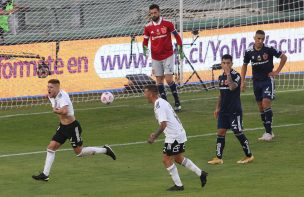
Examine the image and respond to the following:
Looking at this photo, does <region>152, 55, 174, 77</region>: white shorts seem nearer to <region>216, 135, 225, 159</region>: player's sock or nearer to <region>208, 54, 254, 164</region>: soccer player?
<region>208, 54, 254, 164</region>: soccer player

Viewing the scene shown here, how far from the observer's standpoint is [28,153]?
63.0ft

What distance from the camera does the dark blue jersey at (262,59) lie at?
19250 mm

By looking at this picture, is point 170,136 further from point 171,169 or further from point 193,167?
point 193,167

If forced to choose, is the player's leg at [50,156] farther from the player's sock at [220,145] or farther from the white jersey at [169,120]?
the player's sock at [220,145]

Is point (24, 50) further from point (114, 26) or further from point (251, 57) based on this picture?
point (251, 57)

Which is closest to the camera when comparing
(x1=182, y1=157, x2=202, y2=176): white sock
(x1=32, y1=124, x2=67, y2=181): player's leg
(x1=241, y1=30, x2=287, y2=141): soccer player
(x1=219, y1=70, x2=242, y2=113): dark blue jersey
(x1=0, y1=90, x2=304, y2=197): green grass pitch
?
(x1=182, y1=157, x2=202, y2=176): white sock

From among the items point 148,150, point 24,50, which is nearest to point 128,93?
point 24,50

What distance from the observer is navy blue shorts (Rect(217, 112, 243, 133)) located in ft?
55.4

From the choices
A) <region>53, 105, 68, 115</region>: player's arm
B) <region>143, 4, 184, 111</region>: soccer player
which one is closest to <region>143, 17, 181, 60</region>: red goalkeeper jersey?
<region>143, 4, 184, 111</region>: soccer player

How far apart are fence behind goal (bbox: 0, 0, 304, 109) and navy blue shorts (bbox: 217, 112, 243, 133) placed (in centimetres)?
1082

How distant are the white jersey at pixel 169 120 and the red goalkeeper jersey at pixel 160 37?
349 inches

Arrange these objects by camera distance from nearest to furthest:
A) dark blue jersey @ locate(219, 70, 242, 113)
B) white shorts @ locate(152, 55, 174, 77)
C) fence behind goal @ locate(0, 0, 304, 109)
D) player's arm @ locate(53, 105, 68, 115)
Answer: player's arm @ locate(53, 105, 68, 115), dark blue jersey @ locate(219, 70, 242, 113), white shorts @ locate(152, 55, 174, 77), fence behind goal @ locate(0, 0, 304, 109)

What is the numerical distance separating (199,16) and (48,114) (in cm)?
826

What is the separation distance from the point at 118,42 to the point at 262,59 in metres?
11.3
